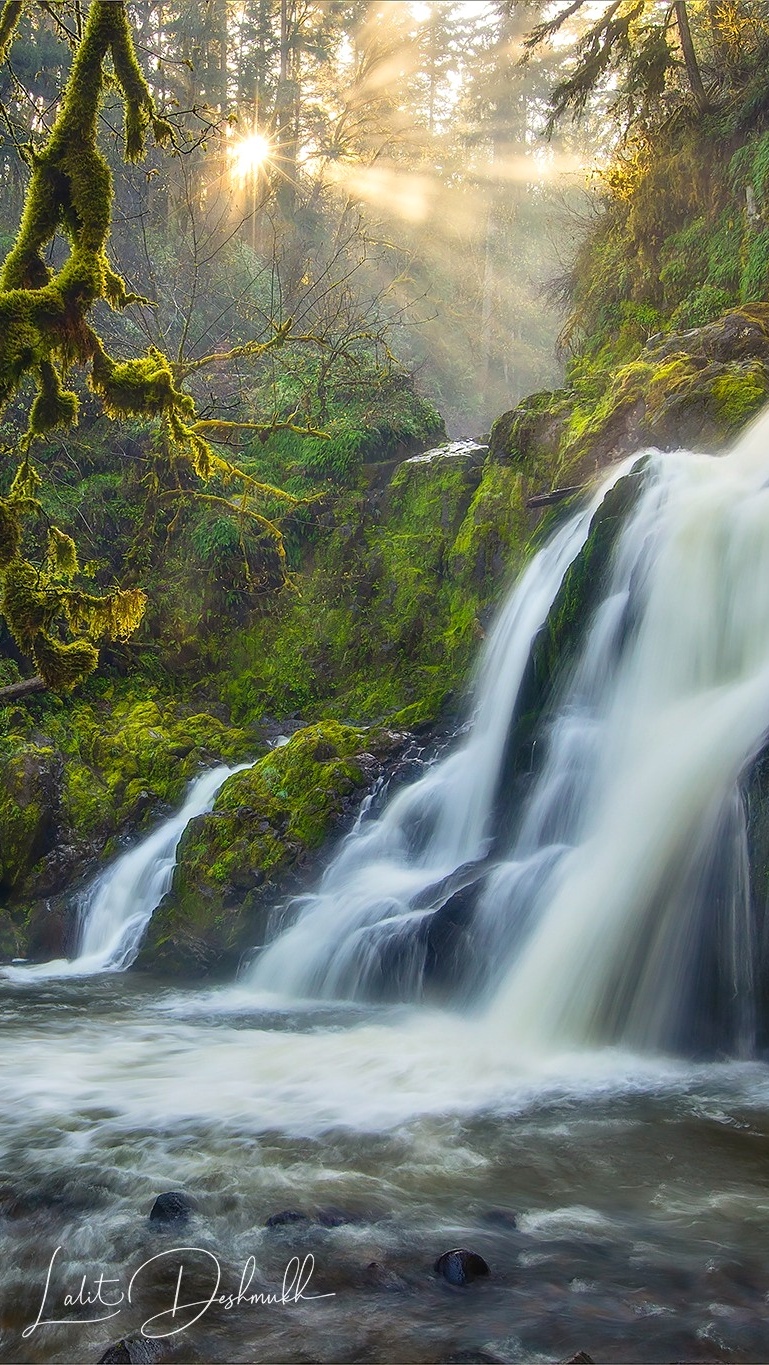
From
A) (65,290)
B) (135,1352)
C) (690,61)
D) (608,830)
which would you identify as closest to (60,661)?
(65,290)

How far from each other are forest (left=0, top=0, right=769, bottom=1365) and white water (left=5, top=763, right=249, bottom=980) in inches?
2.2

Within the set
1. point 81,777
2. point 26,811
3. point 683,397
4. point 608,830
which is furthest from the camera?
point 81,777

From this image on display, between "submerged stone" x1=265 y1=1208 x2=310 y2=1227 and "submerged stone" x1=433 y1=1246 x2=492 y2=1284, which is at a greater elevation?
"submerged stone" x1=433 y1=1246 x2=492 y2=1284

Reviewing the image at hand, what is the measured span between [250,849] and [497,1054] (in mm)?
3621

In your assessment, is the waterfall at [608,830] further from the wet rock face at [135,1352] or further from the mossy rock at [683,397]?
the wet rock face at [135,1352]

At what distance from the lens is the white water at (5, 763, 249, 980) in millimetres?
8523

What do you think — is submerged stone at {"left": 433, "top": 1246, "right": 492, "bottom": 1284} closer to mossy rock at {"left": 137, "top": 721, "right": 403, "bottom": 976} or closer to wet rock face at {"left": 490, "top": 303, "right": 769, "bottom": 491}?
mossy rock at {"left": 137, "top": 721, "right": 403, "bottom": 976}

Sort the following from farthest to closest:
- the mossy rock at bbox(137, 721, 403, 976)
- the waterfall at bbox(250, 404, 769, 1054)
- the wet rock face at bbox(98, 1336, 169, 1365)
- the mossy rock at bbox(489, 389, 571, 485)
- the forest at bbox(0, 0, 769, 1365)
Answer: the mossy rock at bbox(489, 389, 571, 485) → the mossy rock at bbox(137, 721, 403, 976) → the waterfall at bbox(250, 404, 769, 1054) → the forest at bbox(0, 0, 769, 1365) → the wet rock face at bbox(98, 1336, 169, 1365)

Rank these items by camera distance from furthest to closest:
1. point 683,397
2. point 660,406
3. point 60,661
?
point 660,406, point 683,397, point 60,661

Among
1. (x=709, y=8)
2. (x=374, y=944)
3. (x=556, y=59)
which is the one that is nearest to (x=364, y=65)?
(x=556, y=59)

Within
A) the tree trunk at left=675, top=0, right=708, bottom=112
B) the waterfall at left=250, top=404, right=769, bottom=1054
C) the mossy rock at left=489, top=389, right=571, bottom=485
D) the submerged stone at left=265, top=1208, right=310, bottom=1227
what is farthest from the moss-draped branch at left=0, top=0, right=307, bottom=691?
the tree trunk at left=675, top=0, right=708, bottom=112

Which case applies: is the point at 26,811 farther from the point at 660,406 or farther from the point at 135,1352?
the point at 660,406

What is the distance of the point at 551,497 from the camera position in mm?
10727

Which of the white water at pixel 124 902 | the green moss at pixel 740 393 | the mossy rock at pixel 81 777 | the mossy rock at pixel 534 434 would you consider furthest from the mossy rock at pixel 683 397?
the white water at pixel 124 902
